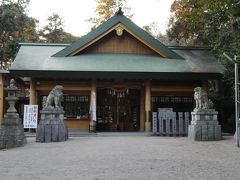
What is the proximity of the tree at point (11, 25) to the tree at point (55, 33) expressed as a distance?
8391mm

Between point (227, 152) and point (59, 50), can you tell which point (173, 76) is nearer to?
point (59, 50)

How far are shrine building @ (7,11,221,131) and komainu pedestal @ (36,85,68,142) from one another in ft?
13.8

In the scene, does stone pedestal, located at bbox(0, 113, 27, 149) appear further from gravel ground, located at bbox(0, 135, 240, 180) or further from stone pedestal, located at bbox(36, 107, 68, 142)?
gravel ground, located at bbox(0, 135, 240, 180)

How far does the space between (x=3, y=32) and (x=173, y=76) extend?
1672 cm

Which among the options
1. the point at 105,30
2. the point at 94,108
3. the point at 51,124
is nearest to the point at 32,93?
the point at 94,108

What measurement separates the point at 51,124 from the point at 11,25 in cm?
1670

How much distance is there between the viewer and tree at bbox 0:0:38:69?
93.0 ft

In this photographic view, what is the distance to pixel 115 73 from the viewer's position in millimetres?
19312

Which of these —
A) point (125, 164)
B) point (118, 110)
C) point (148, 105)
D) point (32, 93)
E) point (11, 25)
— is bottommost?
point (125, 164)

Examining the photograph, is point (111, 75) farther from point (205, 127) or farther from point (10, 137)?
point (10, 137)

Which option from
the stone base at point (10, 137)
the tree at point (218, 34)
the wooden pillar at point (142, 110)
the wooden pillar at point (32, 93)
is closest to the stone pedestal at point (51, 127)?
the stone base at point (10, 137)

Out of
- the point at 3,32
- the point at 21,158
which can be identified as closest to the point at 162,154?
the point at 21,158

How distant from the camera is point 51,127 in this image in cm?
1454

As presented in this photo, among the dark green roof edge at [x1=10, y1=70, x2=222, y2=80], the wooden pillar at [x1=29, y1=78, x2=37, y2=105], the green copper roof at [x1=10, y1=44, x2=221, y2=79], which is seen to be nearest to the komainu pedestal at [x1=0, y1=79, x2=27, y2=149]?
the dark green roof edge at [x1=10, y1=70, x2=222, y2=80]
